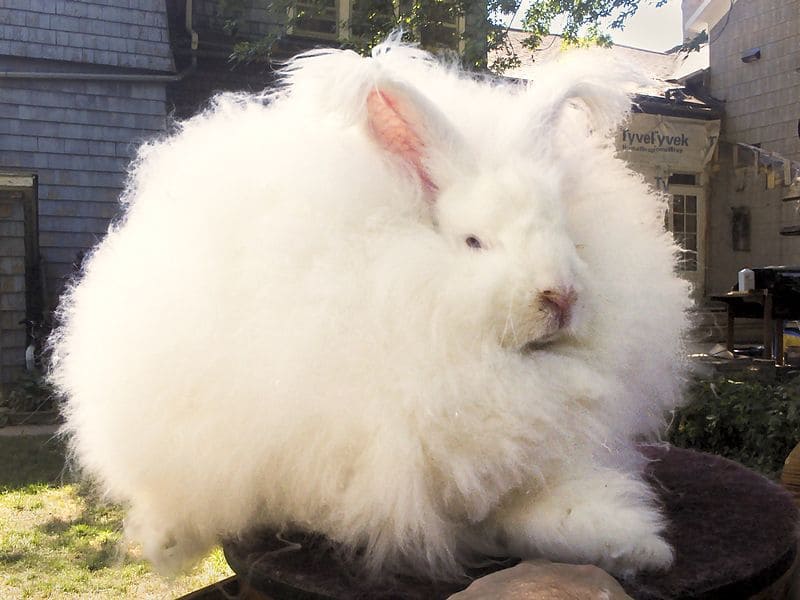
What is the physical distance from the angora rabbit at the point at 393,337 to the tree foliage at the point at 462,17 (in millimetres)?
3692

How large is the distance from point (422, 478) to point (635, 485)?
34 centimetres

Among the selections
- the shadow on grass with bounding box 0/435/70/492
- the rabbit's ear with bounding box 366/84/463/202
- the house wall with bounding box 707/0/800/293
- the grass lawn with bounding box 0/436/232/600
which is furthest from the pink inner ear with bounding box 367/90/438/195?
the house wall with bounding box 707/0/800/293

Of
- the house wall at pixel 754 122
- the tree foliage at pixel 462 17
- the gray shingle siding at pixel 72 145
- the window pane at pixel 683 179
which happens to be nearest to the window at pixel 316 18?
the tree foliage at pixel 462 17

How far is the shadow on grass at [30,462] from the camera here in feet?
13.4

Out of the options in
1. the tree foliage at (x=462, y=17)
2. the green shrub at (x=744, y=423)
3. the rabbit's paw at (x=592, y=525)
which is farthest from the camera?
the tree foliage at (x=462, y=17)

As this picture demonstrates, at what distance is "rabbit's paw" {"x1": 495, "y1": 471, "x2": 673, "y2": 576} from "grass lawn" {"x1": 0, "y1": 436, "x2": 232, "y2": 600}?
1.45 metres

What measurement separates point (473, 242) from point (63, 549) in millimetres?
2803

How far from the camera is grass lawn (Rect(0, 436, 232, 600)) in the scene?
2848 millimetres

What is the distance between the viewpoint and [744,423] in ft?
11.1

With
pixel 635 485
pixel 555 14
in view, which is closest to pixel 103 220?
pixel 555 14

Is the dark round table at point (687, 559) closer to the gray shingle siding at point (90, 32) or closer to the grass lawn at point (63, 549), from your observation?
the grass lawn at point (63, 549)

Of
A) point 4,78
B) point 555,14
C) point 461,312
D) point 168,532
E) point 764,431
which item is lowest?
point 764,431

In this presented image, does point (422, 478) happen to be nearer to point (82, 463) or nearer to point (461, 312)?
point (461, 312)

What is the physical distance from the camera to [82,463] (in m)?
1.61
